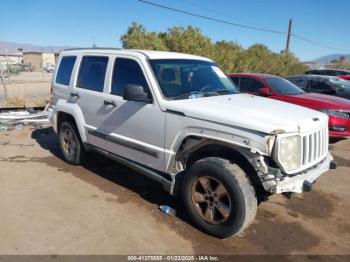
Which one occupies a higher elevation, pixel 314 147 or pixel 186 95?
pixel 186 95

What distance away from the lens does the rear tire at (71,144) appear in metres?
5.90

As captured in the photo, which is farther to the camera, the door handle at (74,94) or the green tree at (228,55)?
the green tree at (228,55)

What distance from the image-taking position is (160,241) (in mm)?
3682

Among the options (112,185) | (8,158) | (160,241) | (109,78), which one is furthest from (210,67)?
(8,158)

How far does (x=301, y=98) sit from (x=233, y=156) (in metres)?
4.83

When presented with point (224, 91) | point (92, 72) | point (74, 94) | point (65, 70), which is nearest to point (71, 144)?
point (74, 94)

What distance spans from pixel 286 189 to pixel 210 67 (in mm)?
2459

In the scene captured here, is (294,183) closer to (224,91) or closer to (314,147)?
(314,147)

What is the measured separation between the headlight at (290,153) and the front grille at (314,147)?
120 mm

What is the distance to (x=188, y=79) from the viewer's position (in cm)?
457

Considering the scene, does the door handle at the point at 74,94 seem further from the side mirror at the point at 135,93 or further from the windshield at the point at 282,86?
the windshield at the point at 282,86

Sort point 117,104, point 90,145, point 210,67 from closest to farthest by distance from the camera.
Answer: point 117,104 → point 210,67 → point 90,145

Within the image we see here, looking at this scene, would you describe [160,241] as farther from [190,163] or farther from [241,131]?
[241,131]

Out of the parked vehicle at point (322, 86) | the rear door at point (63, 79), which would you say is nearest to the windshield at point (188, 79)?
the rear door at point (63, 79)
